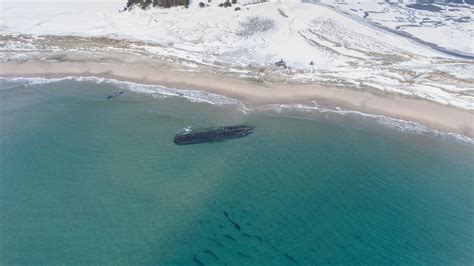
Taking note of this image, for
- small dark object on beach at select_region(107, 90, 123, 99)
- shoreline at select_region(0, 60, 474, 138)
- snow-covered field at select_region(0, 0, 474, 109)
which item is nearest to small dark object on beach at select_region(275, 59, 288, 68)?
snow-covered field at select_region(0, 0, 474, 109)

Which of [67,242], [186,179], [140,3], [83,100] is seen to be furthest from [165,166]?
[140,3]

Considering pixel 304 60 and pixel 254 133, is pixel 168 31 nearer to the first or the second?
pixel 304 60

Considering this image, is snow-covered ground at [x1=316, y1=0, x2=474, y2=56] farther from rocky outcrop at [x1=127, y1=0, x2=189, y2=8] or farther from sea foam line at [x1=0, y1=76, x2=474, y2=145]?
rocky outcrop at [x1=127, y1=0, x2=189, y2=8]

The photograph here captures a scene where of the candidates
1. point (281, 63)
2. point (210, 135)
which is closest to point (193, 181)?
point (210, 135)

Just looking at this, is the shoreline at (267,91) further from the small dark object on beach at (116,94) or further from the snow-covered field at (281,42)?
the small dark object on beach at (116,94)

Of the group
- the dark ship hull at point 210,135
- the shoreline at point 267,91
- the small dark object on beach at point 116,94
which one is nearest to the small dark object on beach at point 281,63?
the shoreline at point 267,91
